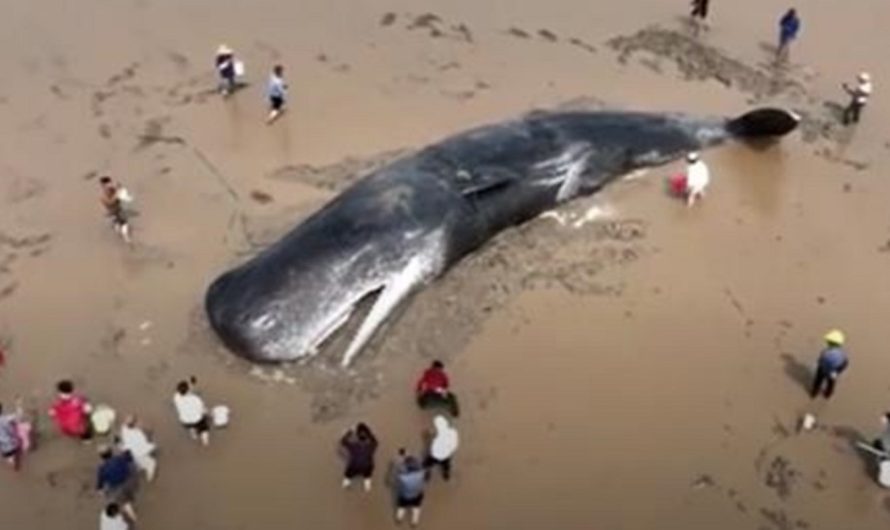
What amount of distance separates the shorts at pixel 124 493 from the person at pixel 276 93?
9.07 meters

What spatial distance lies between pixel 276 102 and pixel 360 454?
30.8 feet

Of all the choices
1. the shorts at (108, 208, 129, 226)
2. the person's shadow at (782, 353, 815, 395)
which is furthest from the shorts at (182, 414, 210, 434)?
the person's shadow at (782, 353, 815, 395)

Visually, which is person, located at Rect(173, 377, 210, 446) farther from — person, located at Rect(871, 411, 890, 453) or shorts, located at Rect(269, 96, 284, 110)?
person, located at Rect(871, 411, 890, 453)

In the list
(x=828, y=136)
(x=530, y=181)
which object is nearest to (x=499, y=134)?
(x=530, y=181)

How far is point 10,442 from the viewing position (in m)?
15.9

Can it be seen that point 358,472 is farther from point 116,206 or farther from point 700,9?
point 700,9

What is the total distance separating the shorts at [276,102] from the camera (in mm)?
→ 22797

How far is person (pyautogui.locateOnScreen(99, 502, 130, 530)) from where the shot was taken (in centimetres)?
1472

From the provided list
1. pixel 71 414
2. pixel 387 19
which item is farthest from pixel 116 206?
pixel 387 19

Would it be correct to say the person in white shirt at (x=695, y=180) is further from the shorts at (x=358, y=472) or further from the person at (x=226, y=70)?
the person at (x=226, y=70)

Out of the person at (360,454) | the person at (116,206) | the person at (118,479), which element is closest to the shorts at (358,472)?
the person at (360,454)

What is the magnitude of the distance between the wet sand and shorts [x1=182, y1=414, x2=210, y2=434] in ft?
0.86

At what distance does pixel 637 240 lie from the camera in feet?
67.3

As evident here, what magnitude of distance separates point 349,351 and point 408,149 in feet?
19.1
